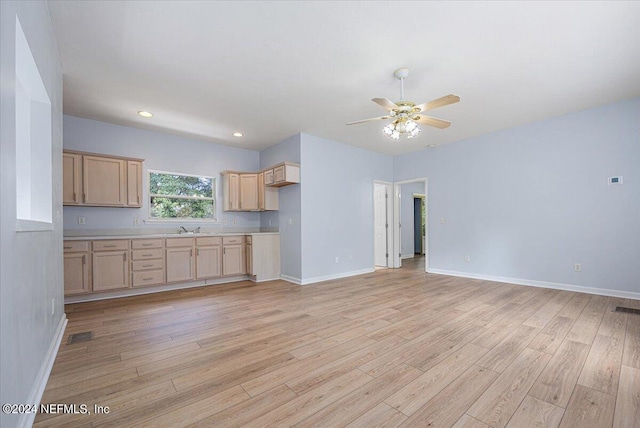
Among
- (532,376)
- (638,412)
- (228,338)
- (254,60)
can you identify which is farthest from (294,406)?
(254,60)

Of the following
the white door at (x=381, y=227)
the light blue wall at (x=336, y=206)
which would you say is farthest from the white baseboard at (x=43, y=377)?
the white door at (x=381, y=227)

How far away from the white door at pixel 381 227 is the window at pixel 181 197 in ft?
12.7

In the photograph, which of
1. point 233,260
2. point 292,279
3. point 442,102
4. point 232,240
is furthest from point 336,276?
point 442,102

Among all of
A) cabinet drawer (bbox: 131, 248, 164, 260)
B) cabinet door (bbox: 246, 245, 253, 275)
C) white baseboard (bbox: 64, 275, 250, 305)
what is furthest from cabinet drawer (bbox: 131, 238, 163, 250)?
cabinet door (bbox: 246, 245, 253, 275)

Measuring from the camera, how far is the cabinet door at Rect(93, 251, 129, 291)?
156 inches

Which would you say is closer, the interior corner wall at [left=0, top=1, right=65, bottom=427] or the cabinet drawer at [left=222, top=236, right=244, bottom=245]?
the interior corner wall at [left=0, top=1, right=65, bottom=427]

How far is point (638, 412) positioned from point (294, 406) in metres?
1.97

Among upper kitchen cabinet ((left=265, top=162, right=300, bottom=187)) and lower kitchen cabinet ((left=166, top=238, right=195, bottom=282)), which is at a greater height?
upper kitchen cabinet ((left=265, top=162, right=300, bottom=187))

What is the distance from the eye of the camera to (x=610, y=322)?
292 cm

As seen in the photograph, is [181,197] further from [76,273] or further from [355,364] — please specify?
[355,364]

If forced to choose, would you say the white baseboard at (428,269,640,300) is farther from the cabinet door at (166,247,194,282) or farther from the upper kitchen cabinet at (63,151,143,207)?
the upper kitchen cabinet at (63,151,143,207)

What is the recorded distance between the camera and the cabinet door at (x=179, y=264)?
15.0 feet

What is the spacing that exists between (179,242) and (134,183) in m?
1.21

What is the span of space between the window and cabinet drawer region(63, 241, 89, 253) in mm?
1187
